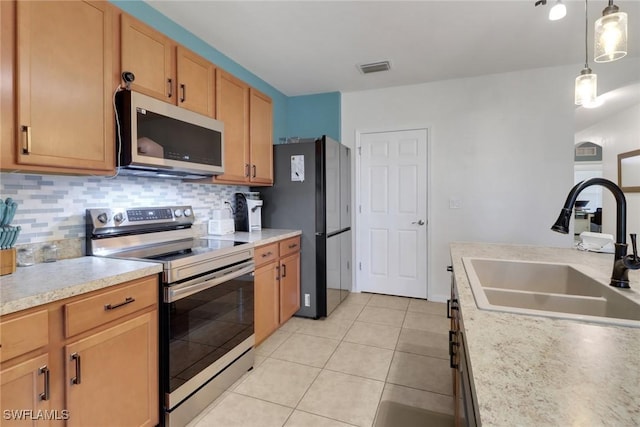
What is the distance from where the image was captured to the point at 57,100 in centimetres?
136

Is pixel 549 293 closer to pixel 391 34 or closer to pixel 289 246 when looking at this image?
pixel 289 246

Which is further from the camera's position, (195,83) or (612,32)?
(195,83)

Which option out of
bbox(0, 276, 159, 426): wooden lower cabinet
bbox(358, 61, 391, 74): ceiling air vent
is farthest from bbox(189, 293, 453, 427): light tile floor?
bbox(358, 61, 391, 74): ceiling air vent

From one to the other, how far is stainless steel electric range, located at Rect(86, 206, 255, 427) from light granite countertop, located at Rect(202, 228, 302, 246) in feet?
0.58

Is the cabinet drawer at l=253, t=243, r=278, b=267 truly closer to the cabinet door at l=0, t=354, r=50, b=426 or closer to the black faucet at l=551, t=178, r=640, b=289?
the cabinet door at l=0, t=354, r=50, b=426

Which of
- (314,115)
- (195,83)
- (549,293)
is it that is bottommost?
(549,293)

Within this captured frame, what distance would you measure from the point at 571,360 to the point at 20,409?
1571mm

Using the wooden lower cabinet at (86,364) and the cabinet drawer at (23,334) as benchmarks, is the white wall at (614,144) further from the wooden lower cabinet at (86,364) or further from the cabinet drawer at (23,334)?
the cabinet drawer at (23,334)

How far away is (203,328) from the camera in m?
1.73

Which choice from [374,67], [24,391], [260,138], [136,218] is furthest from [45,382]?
[374,67]

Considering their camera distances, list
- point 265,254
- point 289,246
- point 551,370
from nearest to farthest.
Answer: point 551,370 < point 265,254 < point 289,246

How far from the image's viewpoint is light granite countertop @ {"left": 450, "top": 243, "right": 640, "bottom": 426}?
46 centimetres

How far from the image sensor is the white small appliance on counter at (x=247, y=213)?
2875 mm

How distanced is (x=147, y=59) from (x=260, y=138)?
1184 millimetres
